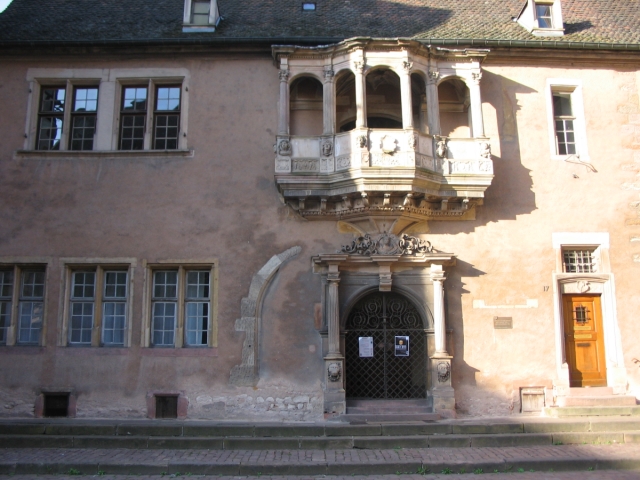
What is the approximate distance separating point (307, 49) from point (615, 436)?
9298 millimetres

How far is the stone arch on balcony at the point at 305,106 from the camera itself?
1232cm

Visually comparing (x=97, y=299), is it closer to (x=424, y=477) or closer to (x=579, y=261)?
(x=424, y=477)

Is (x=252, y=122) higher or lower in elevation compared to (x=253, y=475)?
higher

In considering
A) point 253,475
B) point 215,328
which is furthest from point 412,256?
point 253,475

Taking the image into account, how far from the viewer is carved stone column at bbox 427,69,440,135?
38.5 ft

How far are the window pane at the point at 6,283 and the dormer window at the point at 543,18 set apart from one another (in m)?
12.6

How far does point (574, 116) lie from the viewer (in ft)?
41.4

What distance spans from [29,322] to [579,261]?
37.8ft

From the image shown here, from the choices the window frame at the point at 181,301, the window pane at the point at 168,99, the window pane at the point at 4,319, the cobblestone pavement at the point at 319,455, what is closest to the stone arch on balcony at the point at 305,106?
the window pane at the point at 168,99

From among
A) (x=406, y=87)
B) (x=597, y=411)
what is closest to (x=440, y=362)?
(x=597, y=411)

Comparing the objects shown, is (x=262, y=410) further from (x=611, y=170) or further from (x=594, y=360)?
(x=611, y=170)

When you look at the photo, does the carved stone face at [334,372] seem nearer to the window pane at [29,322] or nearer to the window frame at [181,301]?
the window frame at [181,301]

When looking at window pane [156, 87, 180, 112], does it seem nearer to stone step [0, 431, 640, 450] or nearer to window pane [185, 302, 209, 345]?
window pane [185, 302, 209, 345]

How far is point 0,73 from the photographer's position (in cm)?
1244
